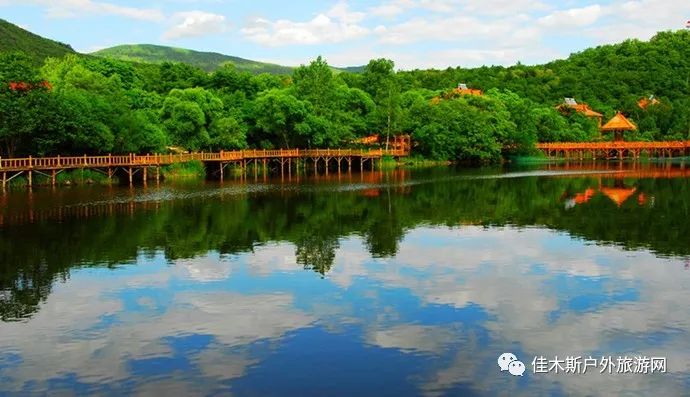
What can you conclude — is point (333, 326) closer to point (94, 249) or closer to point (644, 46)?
point (94, 249)

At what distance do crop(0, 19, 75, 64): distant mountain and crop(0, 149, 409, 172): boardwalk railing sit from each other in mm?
80272

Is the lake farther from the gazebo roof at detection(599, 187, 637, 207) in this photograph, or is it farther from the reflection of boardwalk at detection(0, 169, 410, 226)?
the gazebo roof at detection(599, 187, 637, 207)

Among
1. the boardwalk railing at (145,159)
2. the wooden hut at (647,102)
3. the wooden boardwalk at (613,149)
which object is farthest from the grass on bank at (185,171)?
the wooden hut at (647,102)

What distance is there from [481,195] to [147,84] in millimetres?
52492

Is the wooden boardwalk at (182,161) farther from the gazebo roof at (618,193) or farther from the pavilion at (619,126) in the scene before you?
the pavilion at (619,126)

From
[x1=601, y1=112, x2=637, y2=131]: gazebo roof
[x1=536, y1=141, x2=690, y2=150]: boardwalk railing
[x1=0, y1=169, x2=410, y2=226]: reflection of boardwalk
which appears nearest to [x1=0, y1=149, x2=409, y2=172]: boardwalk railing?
[x1=0, y1=169, x2=410, y2=226]: reflection of boardwalk

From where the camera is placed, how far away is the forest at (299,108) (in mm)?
53438

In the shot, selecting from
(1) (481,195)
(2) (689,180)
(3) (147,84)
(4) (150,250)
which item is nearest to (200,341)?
(4) (150,250)

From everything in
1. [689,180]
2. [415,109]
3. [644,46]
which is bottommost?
[689,180]

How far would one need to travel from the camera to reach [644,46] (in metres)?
154

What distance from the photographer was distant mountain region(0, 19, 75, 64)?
141m

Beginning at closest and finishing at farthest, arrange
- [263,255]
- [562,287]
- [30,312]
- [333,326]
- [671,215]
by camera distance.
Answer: [333,326], [30,312], [562,287], [263,255], [671,215]

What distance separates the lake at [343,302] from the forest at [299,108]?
18904 millimetres

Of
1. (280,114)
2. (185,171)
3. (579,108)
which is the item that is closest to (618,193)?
(280,114)
